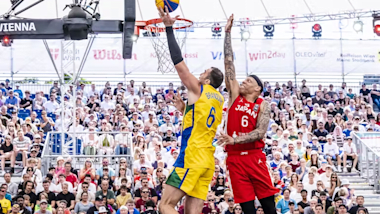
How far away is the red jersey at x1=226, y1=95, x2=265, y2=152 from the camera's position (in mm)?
7598

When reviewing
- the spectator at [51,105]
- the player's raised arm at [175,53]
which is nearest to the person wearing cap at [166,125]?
the spectator at [51,105]

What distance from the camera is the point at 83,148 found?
17.0 m

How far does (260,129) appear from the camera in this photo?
297 inches

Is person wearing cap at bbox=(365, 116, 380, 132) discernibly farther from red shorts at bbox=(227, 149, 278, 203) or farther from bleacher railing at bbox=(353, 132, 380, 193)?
red shorts at bbox=(227, 149, 278, 203)

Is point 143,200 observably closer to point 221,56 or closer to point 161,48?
point 161,48

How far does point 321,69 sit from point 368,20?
1136 cm

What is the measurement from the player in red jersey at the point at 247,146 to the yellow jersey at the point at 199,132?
28 cm

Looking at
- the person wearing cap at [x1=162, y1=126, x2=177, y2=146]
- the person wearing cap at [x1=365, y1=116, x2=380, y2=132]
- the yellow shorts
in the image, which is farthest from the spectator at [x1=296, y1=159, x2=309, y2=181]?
the yellow shorts

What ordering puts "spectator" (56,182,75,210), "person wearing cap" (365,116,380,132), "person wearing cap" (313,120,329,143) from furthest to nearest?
"person wearing cap" (365,116,380,132), "person wearing cap" (313,120,329,143), "spectator" (56,182,75,210)

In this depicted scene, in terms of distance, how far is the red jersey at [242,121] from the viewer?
299 inches

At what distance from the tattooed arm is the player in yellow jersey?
409mm

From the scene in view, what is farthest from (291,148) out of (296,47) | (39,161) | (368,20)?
(368,20)

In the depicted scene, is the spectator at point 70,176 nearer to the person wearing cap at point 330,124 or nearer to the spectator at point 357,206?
the spectator at point 357,206

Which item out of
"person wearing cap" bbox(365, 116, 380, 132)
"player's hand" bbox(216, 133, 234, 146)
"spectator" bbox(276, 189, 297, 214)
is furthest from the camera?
"person wearing cap" bbox(365, 116, 380, 132)
